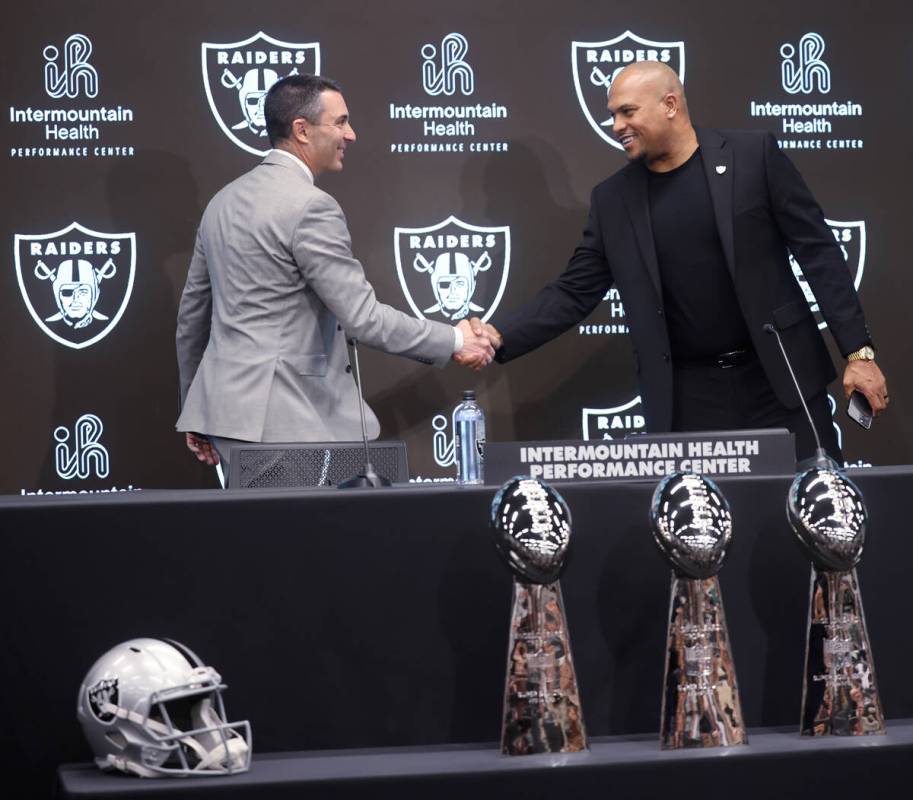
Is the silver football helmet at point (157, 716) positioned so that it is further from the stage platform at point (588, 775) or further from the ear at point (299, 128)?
the ear at point (299, 128)

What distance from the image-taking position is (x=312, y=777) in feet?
6.38

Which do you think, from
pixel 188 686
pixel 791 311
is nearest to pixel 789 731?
pixel 188 686

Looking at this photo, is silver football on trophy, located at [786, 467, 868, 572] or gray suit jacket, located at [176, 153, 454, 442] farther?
gray suit jacket, located at [176, 153, 454, 442]

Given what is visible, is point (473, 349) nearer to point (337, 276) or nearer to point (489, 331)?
point (489, 331)

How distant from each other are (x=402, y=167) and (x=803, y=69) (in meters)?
1.41

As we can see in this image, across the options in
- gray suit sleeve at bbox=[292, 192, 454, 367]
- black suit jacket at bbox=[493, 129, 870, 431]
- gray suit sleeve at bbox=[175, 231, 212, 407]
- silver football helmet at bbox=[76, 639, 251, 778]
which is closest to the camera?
silver football helmet at bbox=[76, 639, 251, 778]

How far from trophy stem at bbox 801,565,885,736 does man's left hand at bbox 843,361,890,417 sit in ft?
5.79

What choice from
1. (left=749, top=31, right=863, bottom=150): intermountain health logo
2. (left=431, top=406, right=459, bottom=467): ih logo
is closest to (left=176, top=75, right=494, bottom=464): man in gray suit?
(left=431, top=406, right=459, bottom=467): ih logo

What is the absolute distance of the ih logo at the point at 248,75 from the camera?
450 cm

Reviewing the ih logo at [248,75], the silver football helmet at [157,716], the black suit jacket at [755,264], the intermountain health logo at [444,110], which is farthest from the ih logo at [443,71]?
the silver football helmet at [157,716]

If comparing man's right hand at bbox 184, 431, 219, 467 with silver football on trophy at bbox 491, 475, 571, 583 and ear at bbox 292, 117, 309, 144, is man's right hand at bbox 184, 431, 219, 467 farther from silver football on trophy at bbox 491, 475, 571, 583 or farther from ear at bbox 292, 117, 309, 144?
silver football on trophy at bbox 491, 475, 571, 583

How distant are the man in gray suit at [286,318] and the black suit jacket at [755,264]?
551 millimetres

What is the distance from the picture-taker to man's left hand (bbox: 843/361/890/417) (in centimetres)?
383

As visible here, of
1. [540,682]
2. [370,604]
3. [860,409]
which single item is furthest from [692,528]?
[860,409]
